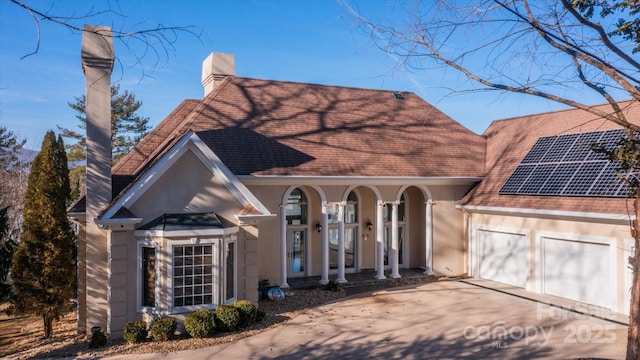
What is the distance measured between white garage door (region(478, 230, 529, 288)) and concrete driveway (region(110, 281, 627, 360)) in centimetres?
194

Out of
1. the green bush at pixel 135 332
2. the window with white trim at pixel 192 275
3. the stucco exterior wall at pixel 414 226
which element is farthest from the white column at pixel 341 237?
the green bush at pixel 135 332

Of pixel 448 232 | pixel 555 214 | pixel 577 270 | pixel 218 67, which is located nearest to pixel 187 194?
pixel 218 67

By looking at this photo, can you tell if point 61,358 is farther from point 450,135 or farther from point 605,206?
point 450,135

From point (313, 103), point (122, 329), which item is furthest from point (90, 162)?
point (313, 103)

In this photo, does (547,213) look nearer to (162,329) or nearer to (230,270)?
(230,270)

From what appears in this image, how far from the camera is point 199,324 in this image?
487 inches

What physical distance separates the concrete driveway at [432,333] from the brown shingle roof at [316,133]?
19.4 feet

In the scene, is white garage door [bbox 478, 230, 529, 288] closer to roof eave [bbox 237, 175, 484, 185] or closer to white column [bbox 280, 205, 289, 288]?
roof eave [bbox 237, 175, 484, 185]

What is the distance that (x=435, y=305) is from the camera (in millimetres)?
15828

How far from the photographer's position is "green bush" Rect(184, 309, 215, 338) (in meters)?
12.4

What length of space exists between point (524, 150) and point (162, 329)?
54.8 feet

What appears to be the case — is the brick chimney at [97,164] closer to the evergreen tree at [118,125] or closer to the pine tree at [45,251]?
the pine tree at [45,251]

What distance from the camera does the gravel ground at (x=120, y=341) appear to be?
1187 cm

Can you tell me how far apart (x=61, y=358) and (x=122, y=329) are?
5.63 ft
